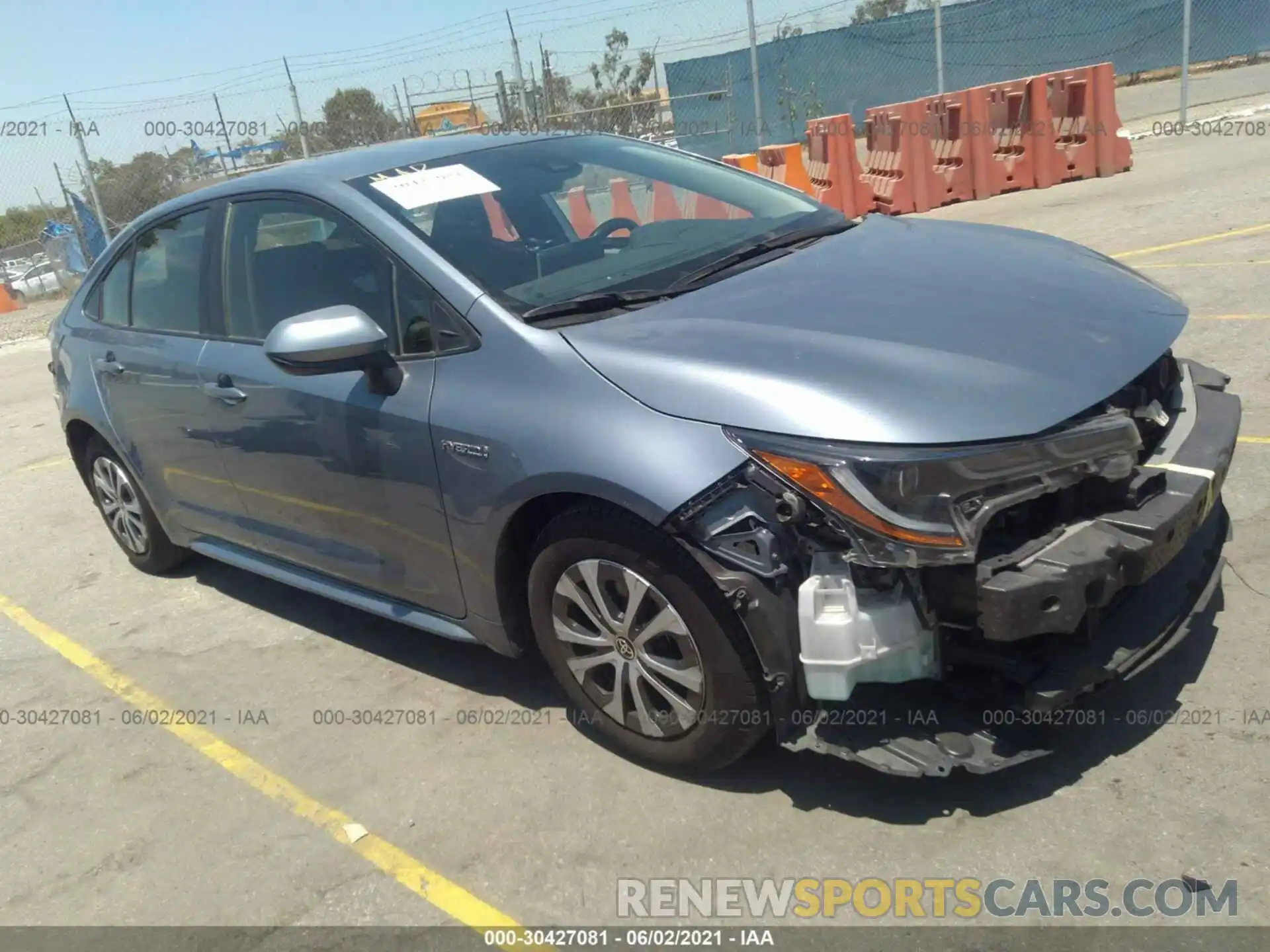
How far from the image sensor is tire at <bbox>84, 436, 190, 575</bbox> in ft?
16.9

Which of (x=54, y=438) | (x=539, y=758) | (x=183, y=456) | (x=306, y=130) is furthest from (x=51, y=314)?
(x=539, y=758)

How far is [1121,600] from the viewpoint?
2875mm

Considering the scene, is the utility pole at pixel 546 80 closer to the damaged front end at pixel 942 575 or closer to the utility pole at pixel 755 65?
the utility pole at pixel 755 65

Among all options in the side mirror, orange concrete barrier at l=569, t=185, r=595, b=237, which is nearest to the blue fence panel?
orange concrete barrier at l=569, t=185, r=595, b=237

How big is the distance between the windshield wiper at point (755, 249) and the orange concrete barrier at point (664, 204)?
414 mm

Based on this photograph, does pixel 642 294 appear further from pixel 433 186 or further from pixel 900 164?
pixel 900 164

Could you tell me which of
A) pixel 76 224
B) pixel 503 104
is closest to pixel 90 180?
Answer: pixel 76 224

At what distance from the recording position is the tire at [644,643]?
9.05 ft

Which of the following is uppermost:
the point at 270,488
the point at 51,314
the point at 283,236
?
the point at 283,236

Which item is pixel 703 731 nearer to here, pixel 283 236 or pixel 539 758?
pixel 539 758

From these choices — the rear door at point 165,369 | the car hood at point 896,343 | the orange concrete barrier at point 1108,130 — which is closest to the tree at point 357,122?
the orange concrete barrier at point 1108,130

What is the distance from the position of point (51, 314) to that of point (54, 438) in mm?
12413

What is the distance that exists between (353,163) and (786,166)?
9580 millimetres

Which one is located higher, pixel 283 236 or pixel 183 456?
pixel 283 236
